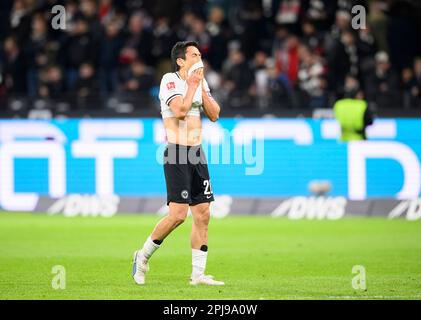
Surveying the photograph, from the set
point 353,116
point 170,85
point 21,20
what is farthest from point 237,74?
point 170,85

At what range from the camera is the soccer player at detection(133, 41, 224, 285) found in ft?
40.5

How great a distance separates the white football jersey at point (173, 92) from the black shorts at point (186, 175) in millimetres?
396

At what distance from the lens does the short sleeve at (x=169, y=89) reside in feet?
40.5

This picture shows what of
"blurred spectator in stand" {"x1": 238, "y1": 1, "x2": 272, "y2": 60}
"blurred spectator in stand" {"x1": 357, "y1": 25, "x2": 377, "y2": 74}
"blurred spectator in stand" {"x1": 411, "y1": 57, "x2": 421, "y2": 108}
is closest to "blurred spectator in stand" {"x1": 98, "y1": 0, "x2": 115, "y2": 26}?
"blurred spectator in stand" {"x1": 238, "y1": 1, "x2": 272, "y2": 60}

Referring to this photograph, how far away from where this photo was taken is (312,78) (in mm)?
24062

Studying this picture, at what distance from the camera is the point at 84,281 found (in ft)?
41.8

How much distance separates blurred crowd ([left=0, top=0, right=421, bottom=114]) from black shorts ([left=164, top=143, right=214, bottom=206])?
10895mm

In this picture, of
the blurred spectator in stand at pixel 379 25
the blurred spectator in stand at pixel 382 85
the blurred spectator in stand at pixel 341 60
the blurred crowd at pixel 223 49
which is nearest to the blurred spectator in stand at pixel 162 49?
the blurred crowd at pixel 223 49

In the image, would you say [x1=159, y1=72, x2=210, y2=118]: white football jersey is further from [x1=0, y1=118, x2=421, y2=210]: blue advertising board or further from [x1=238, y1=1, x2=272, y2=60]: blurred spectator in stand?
[x1=238, y1=1, x2=272, y2=60]: blurred spectator in stand

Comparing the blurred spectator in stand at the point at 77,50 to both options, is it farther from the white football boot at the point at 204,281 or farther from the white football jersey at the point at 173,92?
the white football boot at the point at 204,281
